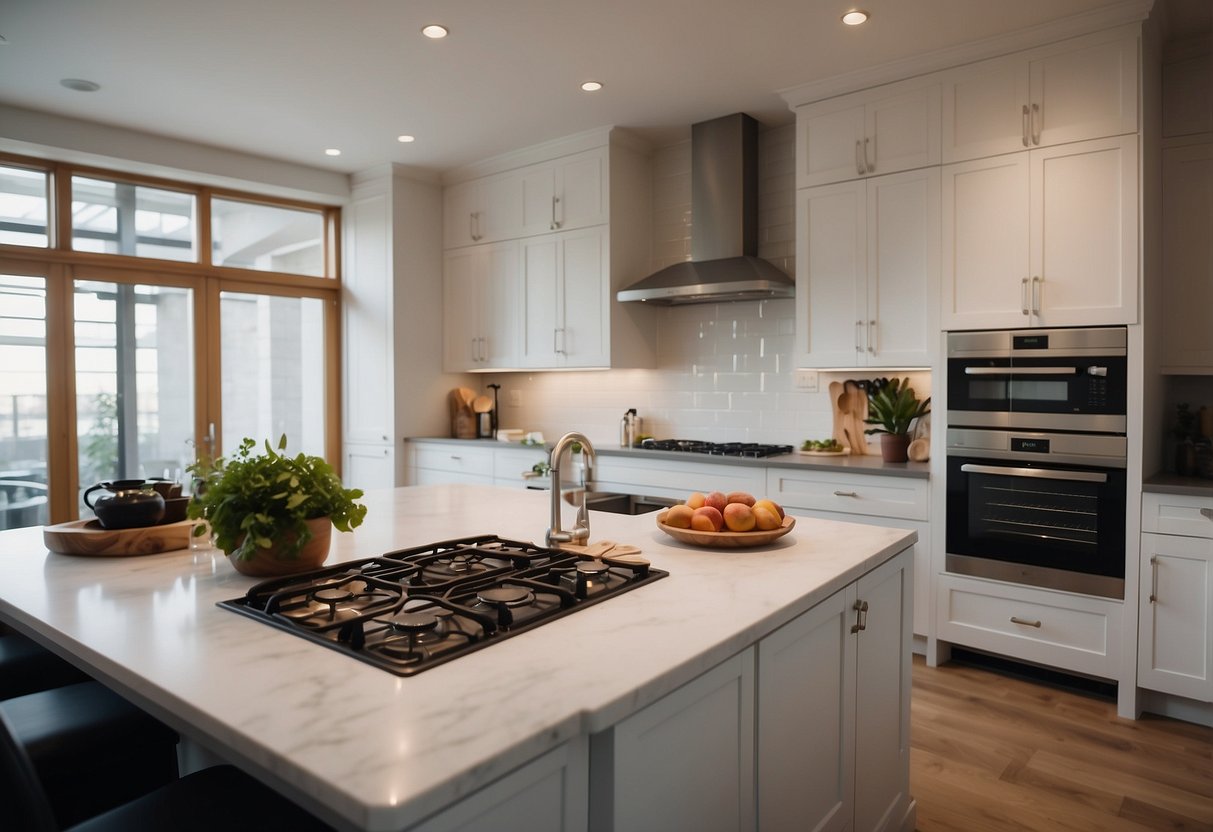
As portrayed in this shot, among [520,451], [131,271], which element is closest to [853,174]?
[520,451]

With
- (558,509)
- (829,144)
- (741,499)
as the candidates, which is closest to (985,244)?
(829,144)

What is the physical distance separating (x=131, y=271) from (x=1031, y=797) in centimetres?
516

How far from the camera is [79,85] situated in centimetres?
375

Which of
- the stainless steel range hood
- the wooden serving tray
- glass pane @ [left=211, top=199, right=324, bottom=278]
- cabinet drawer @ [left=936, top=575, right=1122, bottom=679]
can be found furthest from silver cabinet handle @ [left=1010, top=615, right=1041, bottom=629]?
glass pane @ [left=211, top=199, right=324, bottom=278]

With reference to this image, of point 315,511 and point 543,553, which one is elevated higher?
point 315,511

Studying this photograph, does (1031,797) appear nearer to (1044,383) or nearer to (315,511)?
(1044,383)

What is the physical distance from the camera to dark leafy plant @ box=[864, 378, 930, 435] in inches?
142

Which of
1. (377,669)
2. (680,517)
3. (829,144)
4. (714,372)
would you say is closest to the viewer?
(377,669)

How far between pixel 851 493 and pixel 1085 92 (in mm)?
1843

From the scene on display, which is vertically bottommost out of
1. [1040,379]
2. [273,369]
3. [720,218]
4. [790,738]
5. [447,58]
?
[790,738]

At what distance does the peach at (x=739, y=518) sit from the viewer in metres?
1.87

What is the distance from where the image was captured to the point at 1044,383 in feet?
10.1

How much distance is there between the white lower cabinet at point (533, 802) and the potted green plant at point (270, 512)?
821 mm

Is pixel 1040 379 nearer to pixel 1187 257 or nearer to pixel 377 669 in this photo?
pixel 1187 257
